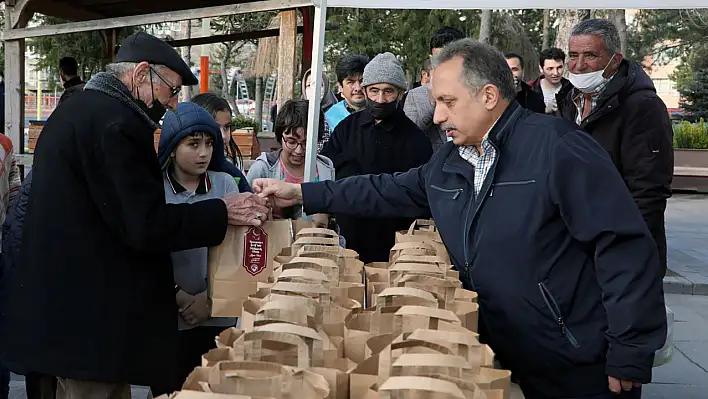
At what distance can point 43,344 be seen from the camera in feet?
8.84

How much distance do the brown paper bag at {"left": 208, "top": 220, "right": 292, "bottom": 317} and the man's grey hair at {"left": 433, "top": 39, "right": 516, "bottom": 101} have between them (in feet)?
3.20

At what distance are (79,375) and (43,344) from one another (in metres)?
0.16

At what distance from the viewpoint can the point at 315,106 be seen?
3.95 m

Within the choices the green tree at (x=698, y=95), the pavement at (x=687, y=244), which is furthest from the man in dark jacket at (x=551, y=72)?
the green tree at (x=698, y=95)

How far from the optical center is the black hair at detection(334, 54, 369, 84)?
549cm

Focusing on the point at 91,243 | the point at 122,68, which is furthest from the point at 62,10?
the point at 91,243

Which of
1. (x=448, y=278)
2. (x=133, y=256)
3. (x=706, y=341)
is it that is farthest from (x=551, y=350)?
(x=706, y=341)

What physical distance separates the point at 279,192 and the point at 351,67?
246 cm

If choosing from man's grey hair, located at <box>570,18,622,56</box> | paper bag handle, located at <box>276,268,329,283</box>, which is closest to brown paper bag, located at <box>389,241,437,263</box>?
paper bag handle, located at <box>276,268,329,283</box>

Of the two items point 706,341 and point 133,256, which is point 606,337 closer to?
point 133,256

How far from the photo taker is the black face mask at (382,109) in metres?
4.36

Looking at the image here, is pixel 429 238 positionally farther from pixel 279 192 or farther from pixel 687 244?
pixel 687 244

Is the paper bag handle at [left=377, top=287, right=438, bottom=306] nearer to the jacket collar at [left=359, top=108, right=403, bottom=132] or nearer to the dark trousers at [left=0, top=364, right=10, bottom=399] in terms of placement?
the jacket collar at [left=359, top=108, right=403, bottom=132]

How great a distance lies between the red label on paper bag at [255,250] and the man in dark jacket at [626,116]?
2028 millimetres
